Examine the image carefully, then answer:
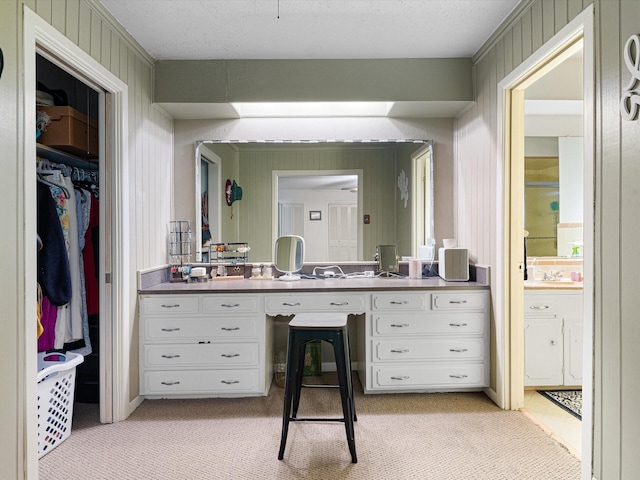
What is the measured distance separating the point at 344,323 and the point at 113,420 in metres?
1.61

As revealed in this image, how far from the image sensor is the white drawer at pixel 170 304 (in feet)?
8.70

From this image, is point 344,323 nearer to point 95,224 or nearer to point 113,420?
point 113,420

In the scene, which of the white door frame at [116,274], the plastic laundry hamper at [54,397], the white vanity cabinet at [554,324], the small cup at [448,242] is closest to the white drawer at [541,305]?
the white vanity cabinet at [554,324]

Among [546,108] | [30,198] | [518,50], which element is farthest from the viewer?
[546,108]

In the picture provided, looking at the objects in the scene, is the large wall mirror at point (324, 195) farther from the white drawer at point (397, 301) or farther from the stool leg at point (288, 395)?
the stool leg at point (288, 395)

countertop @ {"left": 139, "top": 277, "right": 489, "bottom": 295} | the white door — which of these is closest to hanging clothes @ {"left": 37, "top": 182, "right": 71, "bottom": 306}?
countertop @ {"left": 139, "top": 277, "right": 489, "bottom": 295}

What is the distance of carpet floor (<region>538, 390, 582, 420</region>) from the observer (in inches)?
103

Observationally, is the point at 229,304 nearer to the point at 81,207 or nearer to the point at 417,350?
the point at 81,207

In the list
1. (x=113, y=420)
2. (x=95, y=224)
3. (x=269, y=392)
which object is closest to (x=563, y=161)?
(x=269, y=392)

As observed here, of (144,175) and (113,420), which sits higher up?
(144,175)

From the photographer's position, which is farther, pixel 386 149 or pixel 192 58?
pixel 386 149

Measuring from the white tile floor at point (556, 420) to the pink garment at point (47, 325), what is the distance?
2.98 meters

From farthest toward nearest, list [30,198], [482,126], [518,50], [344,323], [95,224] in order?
[482,126], [95,224], [518,50], [344,323], [30,198]

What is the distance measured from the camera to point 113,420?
2451 millimetres
